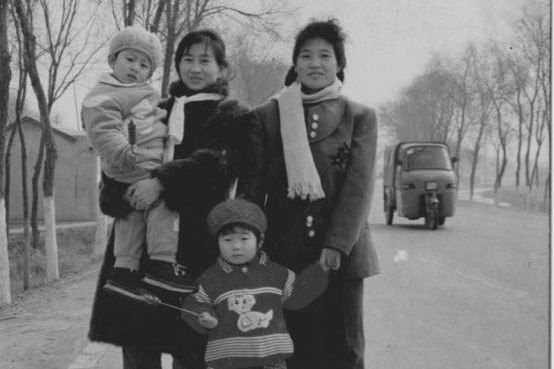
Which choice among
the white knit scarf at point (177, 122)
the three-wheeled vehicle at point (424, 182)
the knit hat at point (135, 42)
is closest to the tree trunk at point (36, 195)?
the three-wheeled vehicle at point (424, 182)

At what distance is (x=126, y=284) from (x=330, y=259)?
2.61 feet

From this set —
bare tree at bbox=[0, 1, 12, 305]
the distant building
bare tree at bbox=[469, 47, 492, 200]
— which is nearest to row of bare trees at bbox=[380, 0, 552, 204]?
bare tree at bbox=[469, 47, 492, 200]

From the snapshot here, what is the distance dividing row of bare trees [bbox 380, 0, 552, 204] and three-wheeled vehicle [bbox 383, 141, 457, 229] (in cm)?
259

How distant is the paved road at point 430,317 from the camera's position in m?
4.22

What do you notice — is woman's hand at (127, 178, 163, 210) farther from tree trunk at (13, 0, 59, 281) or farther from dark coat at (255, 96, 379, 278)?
tree trunk at (13, 0, 59, 281)

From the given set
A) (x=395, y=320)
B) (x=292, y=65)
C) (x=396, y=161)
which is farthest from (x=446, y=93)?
(x=292, y=65)

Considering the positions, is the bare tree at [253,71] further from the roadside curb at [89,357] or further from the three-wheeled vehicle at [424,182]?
the roadside curb at [89,357]

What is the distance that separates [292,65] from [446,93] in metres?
32.8

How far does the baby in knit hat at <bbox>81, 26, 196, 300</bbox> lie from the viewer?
2.29 m

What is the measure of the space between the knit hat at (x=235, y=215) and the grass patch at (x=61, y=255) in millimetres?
11406

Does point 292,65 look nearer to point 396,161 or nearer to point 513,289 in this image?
point 513,289

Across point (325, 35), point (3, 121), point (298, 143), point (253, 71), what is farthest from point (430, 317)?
point (253, 71)

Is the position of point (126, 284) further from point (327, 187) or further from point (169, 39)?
point (169, 39)

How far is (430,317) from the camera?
17.9 feet
